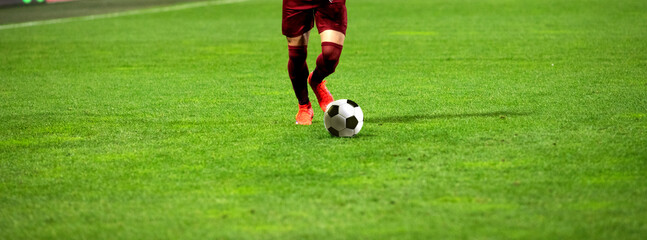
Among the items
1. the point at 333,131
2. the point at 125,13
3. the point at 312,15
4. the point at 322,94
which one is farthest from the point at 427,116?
the point at 125,13

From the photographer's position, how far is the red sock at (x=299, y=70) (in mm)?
5836

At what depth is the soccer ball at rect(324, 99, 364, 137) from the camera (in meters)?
5.20

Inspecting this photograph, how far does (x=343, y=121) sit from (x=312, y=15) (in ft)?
3.24

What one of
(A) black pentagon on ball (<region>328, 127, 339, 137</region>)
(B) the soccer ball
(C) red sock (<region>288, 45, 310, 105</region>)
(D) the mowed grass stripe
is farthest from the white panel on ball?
(D) the mowed grass stripe

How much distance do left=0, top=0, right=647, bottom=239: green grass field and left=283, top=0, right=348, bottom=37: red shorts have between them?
2.32 feet

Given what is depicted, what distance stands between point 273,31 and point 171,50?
9.67 ft

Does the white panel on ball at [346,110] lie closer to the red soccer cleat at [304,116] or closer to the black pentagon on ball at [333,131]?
the black pentagon on ball at [333,131]

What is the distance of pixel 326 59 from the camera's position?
5.67m

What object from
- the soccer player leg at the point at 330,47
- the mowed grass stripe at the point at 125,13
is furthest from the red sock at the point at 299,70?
the mowed grass stripe at the point at 125,13

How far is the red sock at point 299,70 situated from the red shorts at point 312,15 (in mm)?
127

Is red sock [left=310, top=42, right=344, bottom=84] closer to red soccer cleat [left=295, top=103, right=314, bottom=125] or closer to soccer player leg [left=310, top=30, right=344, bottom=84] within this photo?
soccer player leg [left=310, top=30, right=344, bottom=84]

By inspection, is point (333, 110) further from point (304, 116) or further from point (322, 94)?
point (322, 94)

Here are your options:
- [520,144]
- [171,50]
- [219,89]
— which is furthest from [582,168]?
[171,50]

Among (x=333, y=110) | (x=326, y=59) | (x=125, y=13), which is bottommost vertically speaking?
(x=125, y=13)
